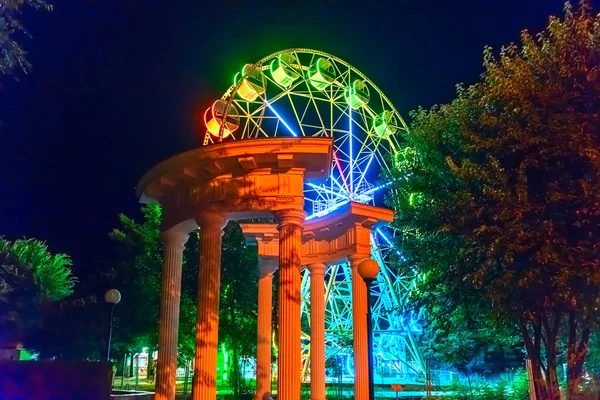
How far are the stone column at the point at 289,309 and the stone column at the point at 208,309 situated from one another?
6.62ft

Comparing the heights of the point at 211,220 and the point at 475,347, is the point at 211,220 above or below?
above

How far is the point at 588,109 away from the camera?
14438mm

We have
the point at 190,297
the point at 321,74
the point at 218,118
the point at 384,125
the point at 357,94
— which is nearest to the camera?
the point at 218,118

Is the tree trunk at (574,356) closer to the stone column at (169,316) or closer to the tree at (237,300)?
the stone column at (169,316)

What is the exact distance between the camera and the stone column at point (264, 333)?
61.8ft

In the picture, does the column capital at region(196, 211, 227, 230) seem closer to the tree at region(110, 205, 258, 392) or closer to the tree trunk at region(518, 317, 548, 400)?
the tree trunk at region(518, 317, 548, 400)

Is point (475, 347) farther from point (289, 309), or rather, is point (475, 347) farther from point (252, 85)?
point (252, 85)

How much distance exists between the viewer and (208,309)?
14930mm

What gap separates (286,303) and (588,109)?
30.7 ft

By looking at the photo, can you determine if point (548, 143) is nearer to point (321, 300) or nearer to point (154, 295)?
point (321, 300)

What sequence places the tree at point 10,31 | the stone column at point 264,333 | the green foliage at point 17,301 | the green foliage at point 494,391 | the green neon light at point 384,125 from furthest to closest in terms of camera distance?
the green neon light at point 384,125 < the green foliage at point 17,301 < the green foliage at point 494,391 < the stone column at point 264,333 < the tree at point 10,31

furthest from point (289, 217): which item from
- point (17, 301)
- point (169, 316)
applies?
point (17, 301)

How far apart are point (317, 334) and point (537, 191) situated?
9.67 m

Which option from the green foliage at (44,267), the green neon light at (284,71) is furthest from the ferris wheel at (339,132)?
the green foliage at (44,267)
